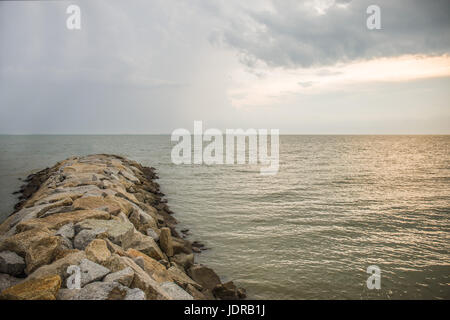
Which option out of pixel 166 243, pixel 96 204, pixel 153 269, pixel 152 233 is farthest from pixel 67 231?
pixel 152 233

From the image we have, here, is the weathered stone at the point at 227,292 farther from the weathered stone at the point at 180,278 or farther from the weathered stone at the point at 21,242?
the weathered stone at the point at 21,242

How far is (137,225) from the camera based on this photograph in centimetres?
920

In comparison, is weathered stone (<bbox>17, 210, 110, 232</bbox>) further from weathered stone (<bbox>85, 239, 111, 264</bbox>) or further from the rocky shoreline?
weathered stone (<bbox>85, 239, 111, 264</bbox>)

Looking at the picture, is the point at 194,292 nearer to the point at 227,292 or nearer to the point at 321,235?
the point at 227,292

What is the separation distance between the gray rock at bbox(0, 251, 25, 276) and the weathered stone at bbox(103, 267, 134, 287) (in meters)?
2.00

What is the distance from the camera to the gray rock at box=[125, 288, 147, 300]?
430 centimetres

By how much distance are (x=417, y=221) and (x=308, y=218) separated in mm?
5467

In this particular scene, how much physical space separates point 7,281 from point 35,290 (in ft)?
4.30

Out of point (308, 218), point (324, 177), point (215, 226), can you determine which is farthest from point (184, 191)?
point (324, 177)

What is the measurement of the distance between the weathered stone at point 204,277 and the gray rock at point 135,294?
3199mm

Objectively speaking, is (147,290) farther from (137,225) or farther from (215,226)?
(215,226)

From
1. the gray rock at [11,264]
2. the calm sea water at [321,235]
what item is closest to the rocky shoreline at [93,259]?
the gray rock at [11,264]

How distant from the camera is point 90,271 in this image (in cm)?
480

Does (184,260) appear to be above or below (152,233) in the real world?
below
